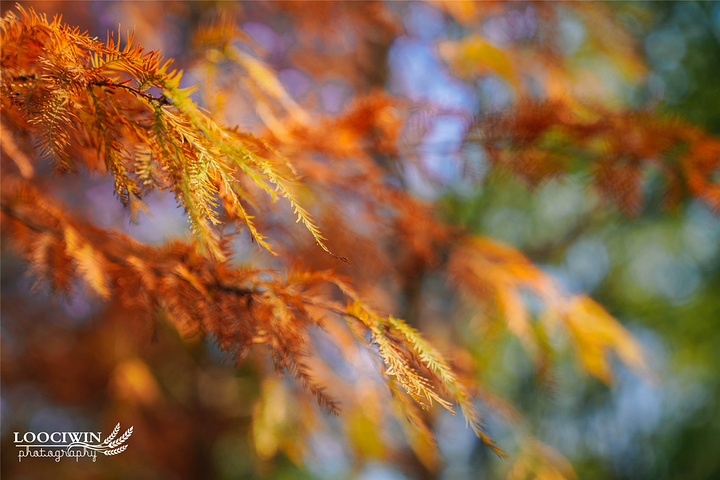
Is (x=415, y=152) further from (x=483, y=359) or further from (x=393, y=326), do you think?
(x=483, y=359)

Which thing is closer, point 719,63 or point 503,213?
point 719,63

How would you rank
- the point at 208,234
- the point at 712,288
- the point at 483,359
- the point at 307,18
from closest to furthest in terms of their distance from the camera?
the point at 208,234 → the point at 307,18 → the point at 712,288 → the point at 483,359

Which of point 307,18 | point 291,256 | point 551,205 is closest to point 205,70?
point 291,256

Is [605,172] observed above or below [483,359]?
above

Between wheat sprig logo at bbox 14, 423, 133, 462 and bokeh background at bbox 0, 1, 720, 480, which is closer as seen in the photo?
wheat sprig logo at bbox 14, 423, 133, 462

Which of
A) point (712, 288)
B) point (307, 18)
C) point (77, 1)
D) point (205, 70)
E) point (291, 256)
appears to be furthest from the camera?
point (712, 288)

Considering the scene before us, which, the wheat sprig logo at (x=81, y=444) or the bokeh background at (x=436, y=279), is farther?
the bokeh background at (x=436, y=279)

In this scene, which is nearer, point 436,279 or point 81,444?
point 81,444

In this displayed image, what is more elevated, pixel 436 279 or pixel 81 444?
pixel 81 444
